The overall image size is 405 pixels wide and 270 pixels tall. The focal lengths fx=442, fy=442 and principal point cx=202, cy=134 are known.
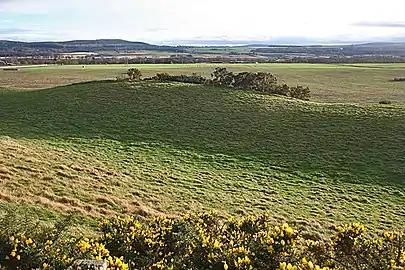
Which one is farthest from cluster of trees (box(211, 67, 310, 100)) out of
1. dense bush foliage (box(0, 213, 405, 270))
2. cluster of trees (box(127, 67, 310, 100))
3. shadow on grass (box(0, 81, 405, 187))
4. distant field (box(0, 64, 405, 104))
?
dense bush foliage (box(0, 213, 405, 270))

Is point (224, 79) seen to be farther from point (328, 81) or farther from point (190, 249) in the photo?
point (328, 81)

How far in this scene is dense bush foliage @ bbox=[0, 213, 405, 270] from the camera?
5750 mm

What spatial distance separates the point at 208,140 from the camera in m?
26.9

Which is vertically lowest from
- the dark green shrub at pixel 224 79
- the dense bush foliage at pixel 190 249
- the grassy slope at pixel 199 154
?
the grassy slope at pixel 199 154

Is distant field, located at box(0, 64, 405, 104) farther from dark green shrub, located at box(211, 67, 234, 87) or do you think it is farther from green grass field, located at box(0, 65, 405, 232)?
green grass field, located at box(0, 65, 405, 232)

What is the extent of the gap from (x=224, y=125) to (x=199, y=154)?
20.3ft

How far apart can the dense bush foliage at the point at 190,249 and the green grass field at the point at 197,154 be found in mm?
6889

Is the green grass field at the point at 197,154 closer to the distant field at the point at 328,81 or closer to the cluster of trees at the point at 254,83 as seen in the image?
the cluster of trees at the point at 254,83

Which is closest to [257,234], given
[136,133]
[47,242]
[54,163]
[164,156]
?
[47,242]

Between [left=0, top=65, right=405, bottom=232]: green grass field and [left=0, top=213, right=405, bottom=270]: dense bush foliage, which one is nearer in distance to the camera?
[left=0, top=213, right=405, bottom=270]: dense bush foliage

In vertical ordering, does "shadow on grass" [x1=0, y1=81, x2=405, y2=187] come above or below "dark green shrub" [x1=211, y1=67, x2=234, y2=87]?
below

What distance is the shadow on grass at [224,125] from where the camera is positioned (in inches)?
941

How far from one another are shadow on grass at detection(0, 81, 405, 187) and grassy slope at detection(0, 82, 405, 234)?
0.27 ft

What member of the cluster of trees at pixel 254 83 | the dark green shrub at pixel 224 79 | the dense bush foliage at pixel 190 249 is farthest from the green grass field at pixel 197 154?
the dense bush foliage at pixel 190 249
